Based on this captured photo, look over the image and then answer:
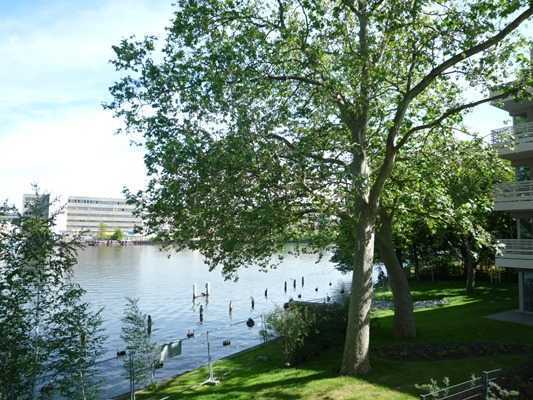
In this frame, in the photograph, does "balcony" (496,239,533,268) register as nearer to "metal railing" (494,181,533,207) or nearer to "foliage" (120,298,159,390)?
"metal railing" (494,181,533,207)

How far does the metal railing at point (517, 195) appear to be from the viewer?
24938mm

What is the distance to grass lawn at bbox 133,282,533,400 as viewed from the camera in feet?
45.4

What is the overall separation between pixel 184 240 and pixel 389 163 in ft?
22.8

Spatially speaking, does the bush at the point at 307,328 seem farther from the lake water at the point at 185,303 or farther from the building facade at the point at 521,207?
the building facade at the point at 521,207

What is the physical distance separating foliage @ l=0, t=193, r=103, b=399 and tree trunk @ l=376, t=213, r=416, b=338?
1315 cm

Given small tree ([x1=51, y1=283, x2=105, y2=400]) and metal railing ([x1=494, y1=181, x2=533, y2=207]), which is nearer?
small tree ([x1=51, y1=283, x2=105, y2=400])

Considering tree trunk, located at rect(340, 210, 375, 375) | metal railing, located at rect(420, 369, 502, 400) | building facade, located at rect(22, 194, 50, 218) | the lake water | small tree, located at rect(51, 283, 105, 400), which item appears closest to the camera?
small tree, located at rect(51, 283, 105, 400)

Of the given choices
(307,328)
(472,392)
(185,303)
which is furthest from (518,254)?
(185,303)

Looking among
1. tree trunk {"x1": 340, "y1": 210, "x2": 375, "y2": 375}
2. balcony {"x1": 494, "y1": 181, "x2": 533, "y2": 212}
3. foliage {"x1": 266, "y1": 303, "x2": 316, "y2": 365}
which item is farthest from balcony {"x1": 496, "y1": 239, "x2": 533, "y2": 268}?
tree trunk {"x1": 340, "y1": 210, "x2": 375, "y2": 375}

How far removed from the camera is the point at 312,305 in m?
20.9

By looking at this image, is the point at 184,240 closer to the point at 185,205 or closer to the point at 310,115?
the point at 185,205

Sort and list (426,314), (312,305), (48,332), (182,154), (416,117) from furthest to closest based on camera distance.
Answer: (426,314)
(312,305)
(416,117)
(182,154)
(48,332)

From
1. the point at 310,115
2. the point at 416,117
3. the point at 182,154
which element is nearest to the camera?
the point at 182,154

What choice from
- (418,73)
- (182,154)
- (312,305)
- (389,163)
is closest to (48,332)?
(182,154)
